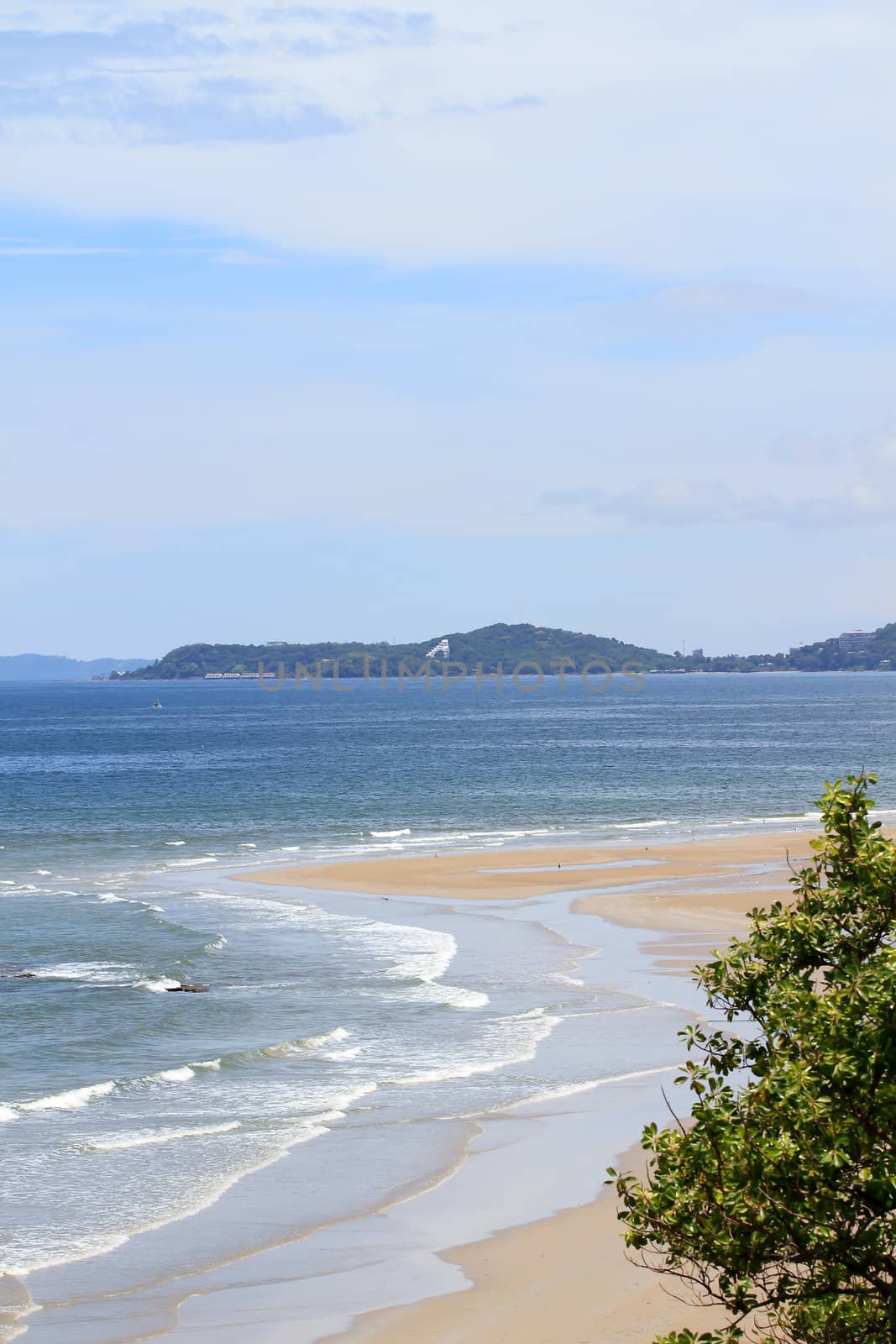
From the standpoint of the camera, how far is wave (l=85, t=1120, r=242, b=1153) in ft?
65.0

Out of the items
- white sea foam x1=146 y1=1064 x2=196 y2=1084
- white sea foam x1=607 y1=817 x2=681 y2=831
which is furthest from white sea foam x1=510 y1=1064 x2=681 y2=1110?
white sea foam x1=607 y1=817 x2=681 y2=831

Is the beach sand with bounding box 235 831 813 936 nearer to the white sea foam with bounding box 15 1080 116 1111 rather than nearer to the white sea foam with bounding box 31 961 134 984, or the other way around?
the white sea foam with bounding box 31 961 134 984

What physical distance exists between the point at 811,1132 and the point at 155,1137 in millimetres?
14344

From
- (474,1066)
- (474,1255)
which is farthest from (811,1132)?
(474,1066)

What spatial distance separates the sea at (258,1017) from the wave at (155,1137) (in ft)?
0.26

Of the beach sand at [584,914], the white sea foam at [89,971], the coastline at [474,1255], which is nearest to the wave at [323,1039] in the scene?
the coastline at [474,1255]

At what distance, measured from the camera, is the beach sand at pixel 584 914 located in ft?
45.4

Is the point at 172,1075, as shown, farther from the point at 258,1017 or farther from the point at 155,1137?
the point at 258,1017

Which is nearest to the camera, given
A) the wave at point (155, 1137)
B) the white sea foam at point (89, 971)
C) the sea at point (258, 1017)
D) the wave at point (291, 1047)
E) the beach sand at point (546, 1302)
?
the beach sand at point (546, 1302)

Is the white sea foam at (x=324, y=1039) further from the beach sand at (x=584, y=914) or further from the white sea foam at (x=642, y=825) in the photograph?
the white sea foam at (x=642, y=825)

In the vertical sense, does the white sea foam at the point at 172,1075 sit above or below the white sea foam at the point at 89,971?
below

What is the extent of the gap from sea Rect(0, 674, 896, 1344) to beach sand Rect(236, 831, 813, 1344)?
2.16 metres

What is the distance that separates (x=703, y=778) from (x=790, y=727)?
56846 millimetres

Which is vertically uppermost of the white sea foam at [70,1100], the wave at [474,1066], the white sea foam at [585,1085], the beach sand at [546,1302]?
the beach sand at [546,1302]
